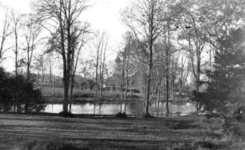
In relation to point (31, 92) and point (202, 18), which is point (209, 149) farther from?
point (31, 92)

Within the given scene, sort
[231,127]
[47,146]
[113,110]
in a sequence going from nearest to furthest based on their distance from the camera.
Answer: [47,146]
[231,127]
[113,110]

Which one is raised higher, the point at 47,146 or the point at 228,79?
the point at 228,79

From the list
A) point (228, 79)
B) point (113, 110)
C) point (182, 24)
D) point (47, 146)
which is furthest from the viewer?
point (113, 110)

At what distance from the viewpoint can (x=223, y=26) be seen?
19.6m

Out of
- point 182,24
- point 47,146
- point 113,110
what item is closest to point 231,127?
point 47,146

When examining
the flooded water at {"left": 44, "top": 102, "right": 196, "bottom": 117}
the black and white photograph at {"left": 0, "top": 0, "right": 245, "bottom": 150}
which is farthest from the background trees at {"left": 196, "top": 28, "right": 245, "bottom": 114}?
the flooded water at {"left": 44, "top": 102, "right": 196, "bottom": 117}

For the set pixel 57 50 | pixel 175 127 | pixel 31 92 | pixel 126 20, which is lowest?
pixel 175 127

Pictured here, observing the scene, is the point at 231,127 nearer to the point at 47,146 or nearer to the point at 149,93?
the point at 47,146

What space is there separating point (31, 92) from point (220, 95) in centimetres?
1844

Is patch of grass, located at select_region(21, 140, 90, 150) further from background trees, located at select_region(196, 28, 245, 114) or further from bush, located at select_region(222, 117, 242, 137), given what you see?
background trees, located at select_region(196, 28, 245, 114)

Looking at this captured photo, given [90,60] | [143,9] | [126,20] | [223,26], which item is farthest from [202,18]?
[90,60]

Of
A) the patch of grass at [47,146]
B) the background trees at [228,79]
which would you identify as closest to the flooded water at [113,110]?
→ the background trees at [228,79]

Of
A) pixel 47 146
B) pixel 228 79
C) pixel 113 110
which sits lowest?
pixel 113 110

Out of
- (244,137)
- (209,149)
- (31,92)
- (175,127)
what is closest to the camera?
(209,149)
